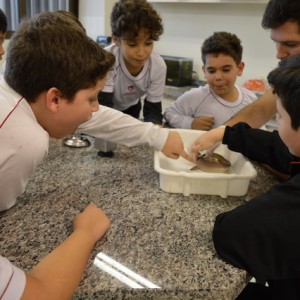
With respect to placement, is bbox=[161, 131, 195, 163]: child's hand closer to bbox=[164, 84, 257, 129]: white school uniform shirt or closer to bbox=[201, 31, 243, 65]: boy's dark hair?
bbox=[164, 84, 257, 129]: white school uniform shirt

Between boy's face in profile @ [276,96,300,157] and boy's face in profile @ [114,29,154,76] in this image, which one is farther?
boy's face in profile @ [114,29,154,76]

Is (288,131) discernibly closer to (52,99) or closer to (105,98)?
(52,99)

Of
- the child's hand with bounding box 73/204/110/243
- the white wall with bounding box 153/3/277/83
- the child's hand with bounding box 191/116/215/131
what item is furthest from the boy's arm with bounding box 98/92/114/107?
the white wall with bounding box 153/3/277/83

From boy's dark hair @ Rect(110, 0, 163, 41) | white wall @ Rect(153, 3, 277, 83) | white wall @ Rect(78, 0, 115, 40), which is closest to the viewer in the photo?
boy's dark hair @ Rect(110, 0, 163, 41)

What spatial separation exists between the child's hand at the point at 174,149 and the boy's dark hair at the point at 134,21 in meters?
0.65

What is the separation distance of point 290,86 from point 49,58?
49 centimetres

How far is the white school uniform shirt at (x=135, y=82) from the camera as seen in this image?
5.31 ft

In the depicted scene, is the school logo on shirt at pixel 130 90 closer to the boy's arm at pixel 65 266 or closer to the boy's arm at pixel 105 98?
the boy's arm at pixel 105 98

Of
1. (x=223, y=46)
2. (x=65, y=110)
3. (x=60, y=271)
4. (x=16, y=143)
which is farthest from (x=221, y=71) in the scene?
(x=60, y=271)

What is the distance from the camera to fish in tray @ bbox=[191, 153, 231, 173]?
947mm

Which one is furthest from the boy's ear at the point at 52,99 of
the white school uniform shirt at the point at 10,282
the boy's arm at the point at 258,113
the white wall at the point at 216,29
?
the white wall at the point at 216,29

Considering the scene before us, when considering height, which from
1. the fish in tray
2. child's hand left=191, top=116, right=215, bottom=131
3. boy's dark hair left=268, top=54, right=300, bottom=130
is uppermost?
boy's dark hair left=268, top=54, right=300, bottom=130

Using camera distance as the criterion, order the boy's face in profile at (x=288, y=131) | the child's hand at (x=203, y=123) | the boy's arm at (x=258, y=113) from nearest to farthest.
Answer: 1. the boy's face in profile at (x=288, y=131)
2. the boy's arm at (x=258, y=113)
3. the child's hand at (x=203, y=123)

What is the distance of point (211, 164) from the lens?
96 centimetres
